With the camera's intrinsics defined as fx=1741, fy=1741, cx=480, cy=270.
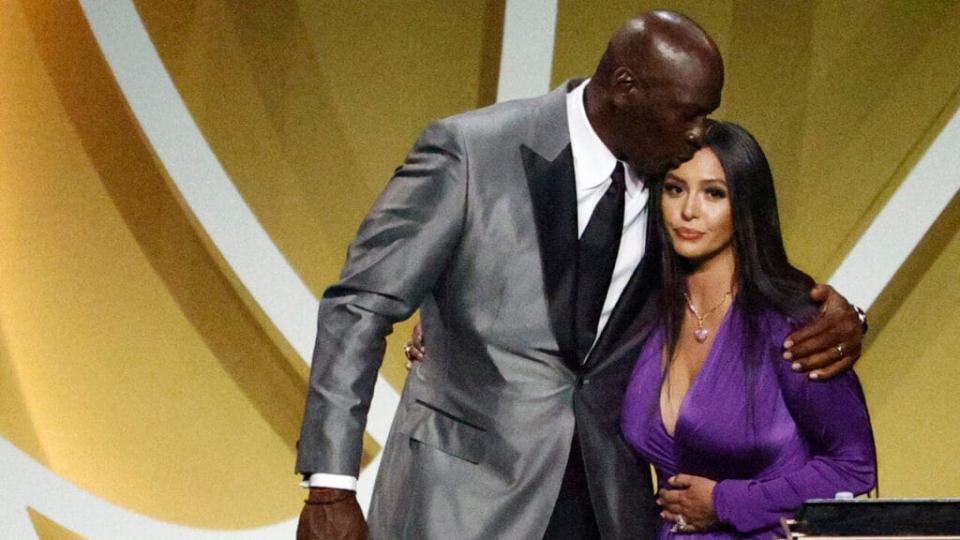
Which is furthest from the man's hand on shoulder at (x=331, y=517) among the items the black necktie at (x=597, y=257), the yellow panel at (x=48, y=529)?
the yellow panel at (x=48, y=529)

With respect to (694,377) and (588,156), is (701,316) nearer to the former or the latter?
(694,377)

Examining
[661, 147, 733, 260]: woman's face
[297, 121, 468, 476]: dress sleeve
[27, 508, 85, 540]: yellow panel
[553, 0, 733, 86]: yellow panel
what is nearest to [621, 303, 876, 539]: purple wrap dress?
[661, 147, 733, 260]: woman's face

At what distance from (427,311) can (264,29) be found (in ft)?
5.12

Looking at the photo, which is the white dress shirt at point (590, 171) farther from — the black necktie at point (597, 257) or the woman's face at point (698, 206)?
the woman's face at point (698, 206)

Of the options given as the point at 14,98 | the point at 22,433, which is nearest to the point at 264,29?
the point at 14,98

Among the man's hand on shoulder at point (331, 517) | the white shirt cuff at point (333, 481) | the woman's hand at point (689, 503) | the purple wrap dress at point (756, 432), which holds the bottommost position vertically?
the man's hand on shoulder at point (331, 517)

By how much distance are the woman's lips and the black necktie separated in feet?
0.82

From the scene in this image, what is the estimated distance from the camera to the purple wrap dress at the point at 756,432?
8.29ft

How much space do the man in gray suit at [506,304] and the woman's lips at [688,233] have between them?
17cm

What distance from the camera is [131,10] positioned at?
3.75 metres

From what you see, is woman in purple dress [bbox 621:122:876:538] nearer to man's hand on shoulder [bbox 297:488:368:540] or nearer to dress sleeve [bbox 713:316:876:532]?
Answer: dress sleeve [bbox 713:316:876:532]

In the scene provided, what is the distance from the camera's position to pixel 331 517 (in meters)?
2.17

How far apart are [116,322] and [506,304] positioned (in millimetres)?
1755

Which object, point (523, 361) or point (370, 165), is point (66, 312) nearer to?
point (370, 165)
